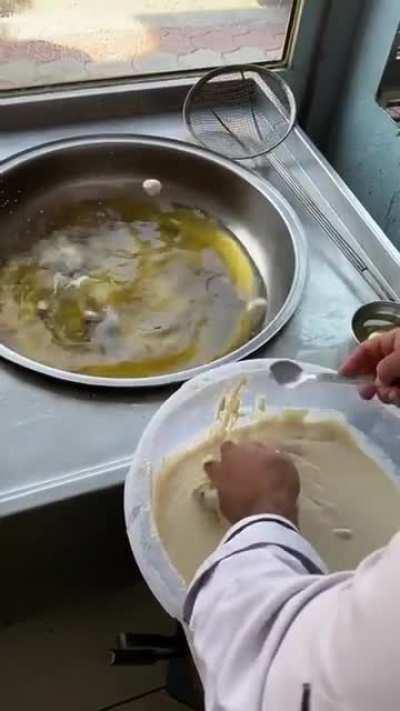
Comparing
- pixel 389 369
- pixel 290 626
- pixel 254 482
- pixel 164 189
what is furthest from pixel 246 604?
pixel 164 189

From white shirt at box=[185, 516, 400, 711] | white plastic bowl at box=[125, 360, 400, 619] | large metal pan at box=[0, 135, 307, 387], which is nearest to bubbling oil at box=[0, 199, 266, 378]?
large metal pan at box=[0, 135, 307, 387]

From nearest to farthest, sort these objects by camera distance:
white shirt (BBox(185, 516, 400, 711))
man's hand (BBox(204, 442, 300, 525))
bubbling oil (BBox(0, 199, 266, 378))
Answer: white shirt (BBox(185, 516, 400, 711)) → man's hand (BBox(204, 442, 300, 525)) → bubbling oil (BBox(0, 199, 266, 378))

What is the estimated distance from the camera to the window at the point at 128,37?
1.16 meters

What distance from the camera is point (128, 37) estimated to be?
1209 millimetres

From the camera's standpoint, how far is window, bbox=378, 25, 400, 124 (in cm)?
119

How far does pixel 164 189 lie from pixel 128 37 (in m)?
0.20

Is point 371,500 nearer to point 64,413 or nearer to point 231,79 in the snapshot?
point 64,413

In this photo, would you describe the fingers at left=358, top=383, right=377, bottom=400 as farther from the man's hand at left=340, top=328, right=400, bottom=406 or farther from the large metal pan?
the large metal pan

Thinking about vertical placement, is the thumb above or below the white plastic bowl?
above

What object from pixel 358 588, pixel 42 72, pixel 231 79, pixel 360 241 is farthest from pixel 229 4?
pixel 358 588

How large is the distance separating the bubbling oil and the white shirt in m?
0.37

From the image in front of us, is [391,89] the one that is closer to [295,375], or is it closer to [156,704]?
[295,375]

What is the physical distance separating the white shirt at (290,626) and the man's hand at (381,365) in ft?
0.59

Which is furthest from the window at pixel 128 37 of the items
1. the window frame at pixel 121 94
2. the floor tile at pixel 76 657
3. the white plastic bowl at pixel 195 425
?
the floor tile at pixel 76 657
